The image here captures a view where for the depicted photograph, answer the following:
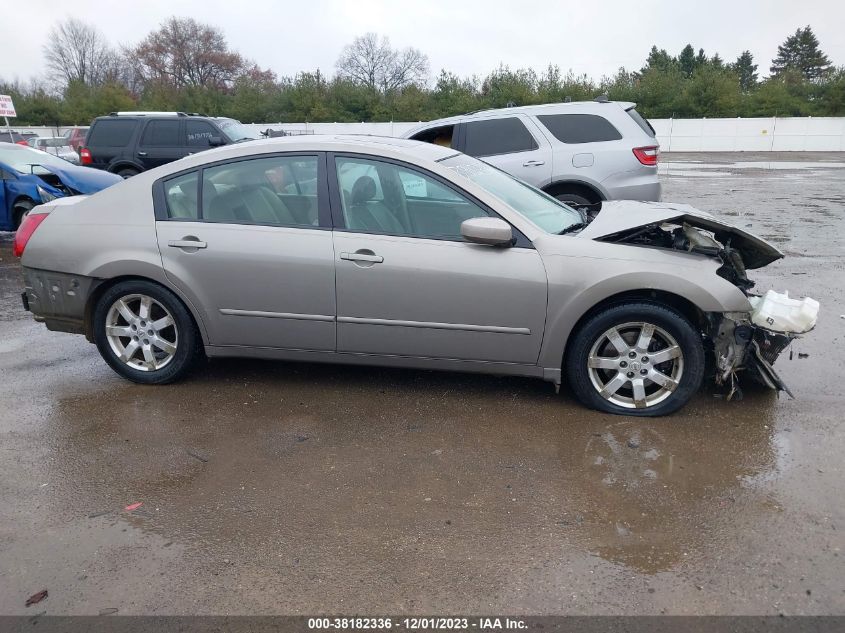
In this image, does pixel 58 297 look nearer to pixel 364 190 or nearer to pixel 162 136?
pixel 364 190

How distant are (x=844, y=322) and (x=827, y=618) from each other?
164 inches

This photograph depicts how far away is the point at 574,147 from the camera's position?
8445 millimetres

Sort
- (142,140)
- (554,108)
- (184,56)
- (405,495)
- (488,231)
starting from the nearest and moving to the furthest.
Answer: (405,495), (488,231), (554,108), (142,140), (184,56)

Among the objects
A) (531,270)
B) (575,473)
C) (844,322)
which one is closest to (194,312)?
(531,270)

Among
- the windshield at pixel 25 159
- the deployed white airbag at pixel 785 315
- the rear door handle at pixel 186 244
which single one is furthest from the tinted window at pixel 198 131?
the deployed white airbag at pixel 785 315

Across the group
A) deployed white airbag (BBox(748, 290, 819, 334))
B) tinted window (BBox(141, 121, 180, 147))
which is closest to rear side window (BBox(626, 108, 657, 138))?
deployed white airbag (BBox(748, 290, 819, 334))

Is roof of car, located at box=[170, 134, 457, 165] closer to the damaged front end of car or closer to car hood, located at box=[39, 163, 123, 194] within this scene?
the damaged front end of car

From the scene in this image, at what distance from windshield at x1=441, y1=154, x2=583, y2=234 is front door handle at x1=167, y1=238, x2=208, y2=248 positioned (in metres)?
1.67

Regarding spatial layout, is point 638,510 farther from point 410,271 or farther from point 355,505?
point 410,271

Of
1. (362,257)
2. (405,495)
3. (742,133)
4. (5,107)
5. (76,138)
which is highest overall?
(5,107)

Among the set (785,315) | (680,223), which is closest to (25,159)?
(680,223)

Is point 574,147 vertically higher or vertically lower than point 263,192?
higher

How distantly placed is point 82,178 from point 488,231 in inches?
351

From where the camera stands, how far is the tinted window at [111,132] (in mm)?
14030
